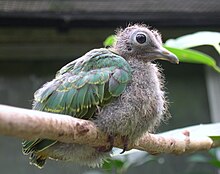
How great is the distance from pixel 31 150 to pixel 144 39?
291 millimetres

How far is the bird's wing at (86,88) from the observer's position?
72 centimetres

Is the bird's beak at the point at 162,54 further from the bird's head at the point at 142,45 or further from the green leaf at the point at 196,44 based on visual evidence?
the green leaf at the point at 196,44

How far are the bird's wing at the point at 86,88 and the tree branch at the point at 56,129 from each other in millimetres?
54

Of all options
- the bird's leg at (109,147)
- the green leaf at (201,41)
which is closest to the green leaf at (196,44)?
the green leaf at (201,41)

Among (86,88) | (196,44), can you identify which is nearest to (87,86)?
(86,88)

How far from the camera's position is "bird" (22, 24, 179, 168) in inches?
28.6

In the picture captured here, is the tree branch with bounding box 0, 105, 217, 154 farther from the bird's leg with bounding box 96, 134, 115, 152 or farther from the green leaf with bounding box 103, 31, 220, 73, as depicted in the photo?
the green leaf with bounding box 103, 31, 220, 73

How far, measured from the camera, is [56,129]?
0.56 m

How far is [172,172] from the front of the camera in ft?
6.88

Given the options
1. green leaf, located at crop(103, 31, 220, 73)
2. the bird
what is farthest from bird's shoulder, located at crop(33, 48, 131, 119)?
green leaf, located at crop(103, 31, 220, 73)

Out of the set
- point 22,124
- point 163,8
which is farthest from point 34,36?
point 22,124

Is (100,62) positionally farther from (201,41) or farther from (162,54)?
(201,41)

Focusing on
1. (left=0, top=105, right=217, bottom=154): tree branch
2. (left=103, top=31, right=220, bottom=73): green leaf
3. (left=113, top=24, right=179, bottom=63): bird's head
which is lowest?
(left=0, top=105, right=217, bottom=154): tree branch

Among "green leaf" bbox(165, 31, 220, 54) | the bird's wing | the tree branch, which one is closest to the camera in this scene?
the tree branch
